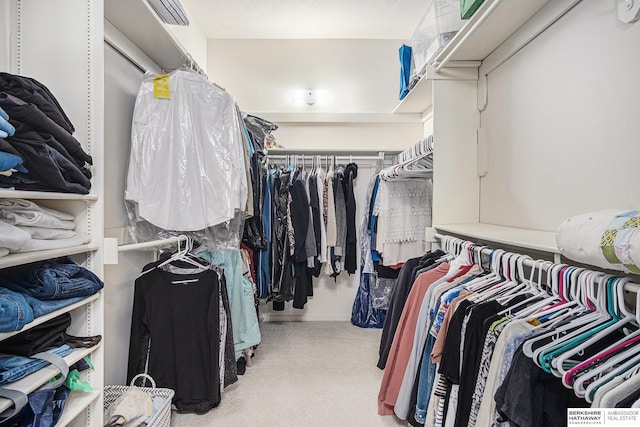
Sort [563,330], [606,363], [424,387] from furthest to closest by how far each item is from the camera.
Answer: [424,387]
[563,330]
[606,363]

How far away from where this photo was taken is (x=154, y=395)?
1723 millimetres

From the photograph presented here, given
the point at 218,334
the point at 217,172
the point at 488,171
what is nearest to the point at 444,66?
the point at 488,171

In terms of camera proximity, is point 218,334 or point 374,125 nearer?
point 218,334

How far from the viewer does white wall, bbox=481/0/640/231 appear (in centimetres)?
111

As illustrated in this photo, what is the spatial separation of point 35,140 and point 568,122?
1791mm

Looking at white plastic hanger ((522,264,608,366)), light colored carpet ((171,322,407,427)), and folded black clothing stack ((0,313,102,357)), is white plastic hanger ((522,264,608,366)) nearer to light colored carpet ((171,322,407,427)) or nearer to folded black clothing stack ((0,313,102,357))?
light colored carpet ((171,322,407,427))

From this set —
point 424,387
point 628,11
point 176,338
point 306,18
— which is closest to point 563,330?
point 424,387

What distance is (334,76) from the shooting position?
3.61m

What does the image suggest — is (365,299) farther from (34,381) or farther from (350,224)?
(34,381)

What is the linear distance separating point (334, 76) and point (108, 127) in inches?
94.9

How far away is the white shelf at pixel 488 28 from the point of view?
1.42m

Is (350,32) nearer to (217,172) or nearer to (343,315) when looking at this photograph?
(217,172)

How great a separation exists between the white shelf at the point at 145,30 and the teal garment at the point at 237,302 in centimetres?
116

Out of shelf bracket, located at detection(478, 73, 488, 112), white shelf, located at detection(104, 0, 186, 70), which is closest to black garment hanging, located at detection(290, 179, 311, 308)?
white shelf, located at detection(104, 0, 186, 70)
